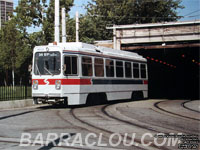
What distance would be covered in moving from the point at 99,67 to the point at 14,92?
4.38 metres

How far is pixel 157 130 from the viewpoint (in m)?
10.0

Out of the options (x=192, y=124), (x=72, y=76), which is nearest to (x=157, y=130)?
(x=192, y=124)

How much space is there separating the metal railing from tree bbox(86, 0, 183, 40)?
37205 millimetres

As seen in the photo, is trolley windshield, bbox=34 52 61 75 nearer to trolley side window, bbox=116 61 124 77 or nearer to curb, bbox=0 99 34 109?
curb, bbox=0 99 34 109

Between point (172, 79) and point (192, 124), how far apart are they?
126ft

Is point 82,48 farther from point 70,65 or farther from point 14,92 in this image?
point 14,92

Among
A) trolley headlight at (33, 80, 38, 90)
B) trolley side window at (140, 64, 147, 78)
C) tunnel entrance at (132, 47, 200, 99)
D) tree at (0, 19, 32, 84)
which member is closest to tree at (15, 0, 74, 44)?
tree at (0, 19, 32, 84)

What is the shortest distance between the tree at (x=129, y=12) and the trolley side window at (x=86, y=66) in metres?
38.2

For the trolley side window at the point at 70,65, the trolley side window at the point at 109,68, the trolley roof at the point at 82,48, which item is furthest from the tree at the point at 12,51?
the trolley side window at the point at 70,65

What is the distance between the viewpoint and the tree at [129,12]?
57.0 m

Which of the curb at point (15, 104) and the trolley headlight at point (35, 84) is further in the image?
the curb at point (15, 104)

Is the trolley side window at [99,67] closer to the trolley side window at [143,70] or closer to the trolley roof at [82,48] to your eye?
the trolley roof at [82,48]

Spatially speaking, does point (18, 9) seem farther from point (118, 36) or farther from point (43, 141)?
point (43, 141)

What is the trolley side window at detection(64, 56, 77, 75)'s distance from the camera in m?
16.1
